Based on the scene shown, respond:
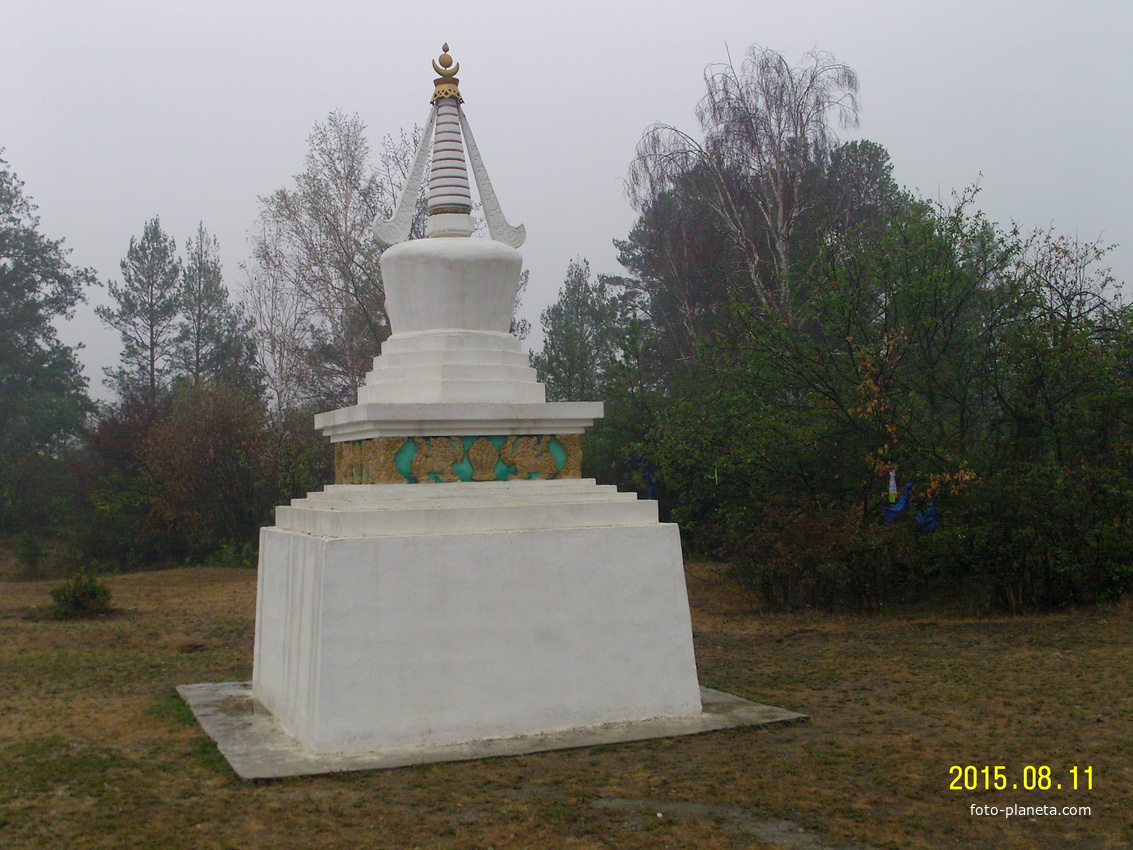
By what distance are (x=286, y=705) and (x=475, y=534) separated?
1.72 meters

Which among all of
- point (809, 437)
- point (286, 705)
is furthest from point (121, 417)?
point (286, 705)

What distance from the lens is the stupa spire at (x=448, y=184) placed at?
792cm

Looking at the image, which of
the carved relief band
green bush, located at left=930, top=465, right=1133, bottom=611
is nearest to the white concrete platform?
the carved relief band

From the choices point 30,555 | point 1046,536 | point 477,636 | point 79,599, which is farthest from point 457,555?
point 30,555

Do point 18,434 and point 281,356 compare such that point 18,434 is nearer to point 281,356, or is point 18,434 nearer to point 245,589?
point 281,356

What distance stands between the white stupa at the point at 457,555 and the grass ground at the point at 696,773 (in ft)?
1.72

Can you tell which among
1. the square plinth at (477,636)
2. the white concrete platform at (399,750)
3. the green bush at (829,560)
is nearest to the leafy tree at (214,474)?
the green bush at (829,560)

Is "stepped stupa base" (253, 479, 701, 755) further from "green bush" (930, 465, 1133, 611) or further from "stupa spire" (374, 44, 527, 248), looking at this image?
"green bush" (930, 465, 1133, 611)

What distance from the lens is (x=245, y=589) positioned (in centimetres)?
1658

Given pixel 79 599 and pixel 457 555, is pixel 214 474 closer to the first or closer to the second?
pixel 79 599

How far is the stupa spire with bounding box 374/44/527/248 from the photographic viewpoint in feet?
26.0

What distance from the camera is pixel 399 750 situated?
20.7ft
